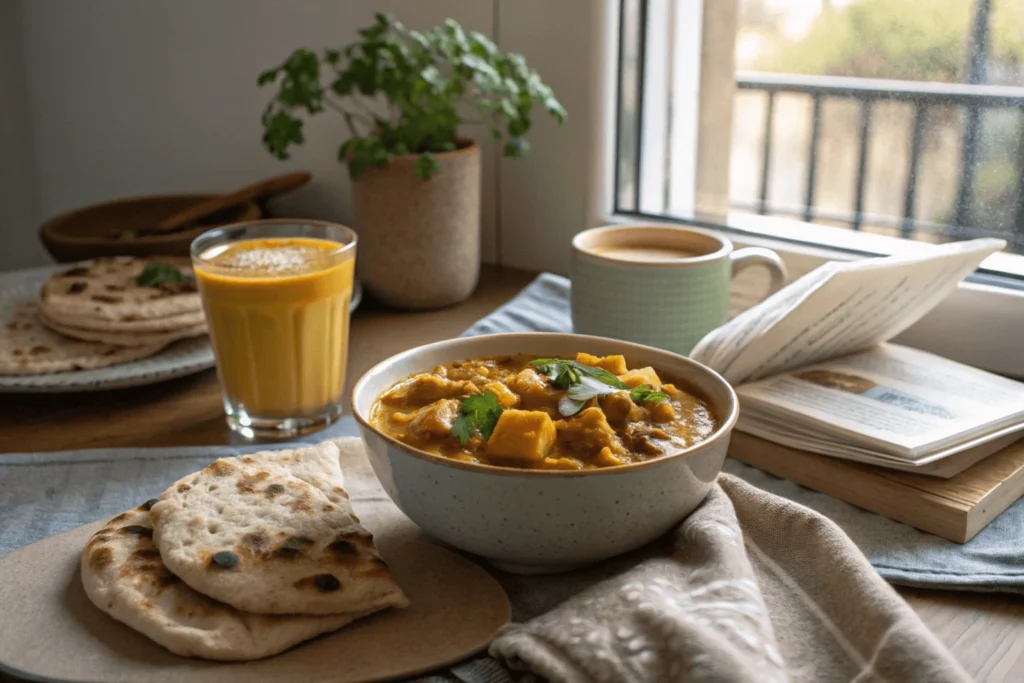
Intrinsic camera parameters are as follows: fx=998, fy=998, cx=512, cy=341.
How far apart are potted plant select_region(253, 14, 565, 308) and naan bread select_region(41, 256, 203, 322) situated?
0.27 metres

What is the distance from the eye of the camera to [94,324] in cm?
136

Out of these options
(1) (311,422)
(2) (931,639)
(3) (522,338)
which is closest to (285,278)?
(1) (311,422)

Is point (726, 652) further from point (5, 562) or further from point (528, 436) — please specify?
point (5, 562)

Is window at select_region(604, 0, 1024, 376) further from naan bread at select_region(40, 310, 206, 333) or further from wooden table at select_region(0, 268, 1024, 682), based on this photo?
naan bread at select_region(40, 310, 206, 333)

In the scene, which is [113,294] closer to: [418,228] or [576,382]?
[418,228]

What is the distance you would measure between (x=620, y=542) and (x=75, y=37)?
2.31m

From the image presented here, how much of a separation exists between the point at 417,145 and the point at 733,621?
1046mm

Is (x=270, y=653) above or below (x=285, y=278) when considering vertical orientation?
below

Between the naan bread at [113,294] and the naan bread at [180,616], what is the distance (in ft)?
2.04

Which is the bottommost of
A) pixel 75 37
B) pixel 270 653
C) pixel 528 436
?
pixel 270 653

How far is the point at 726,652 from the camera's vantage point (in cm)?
→ 66

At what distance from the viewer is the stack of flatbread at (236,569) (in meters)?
0.74

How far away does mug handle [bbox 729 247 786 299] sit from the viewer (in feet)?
4.35

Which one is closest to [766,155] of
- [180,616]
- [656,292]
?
[656,292]
